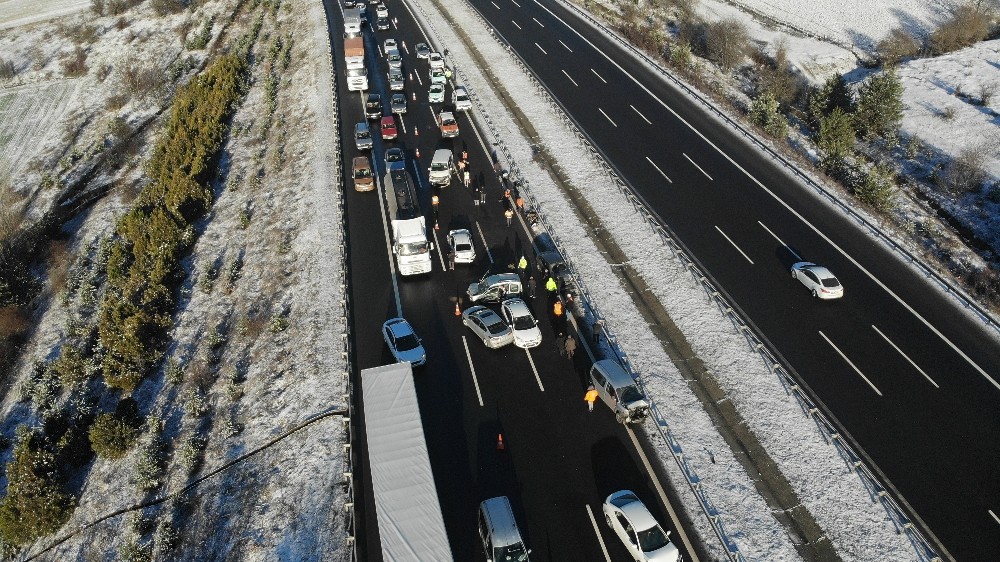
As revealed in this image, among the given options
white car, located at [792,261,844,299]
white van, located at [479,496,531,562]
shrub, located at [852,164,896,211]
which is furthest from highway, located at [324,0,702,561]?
shrub, located at [852,164,896,211]

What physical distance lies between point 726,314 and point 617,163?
768 inches

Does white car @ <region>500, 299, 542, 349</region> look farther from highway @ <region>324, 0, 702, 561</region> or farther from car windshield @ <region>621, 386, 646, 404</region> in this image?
car windshield @ <region>621, 386, 646, 404</region>

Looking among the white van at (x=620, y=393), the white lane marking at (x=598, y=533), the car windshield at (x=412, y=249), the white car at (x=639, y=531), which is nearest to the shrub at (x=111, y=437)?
the car windshield at (x=412, y=249)

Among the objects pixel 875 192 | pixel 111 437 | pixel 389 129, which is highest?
pixel 389 129

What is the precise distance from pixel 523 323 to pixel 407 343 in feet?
19.9

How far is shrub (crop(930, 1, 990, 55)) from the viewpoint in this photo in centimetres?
6769

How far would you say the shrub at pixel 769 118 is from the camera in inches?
2121

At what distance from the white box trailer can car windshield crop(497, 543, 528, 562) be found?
1930mm

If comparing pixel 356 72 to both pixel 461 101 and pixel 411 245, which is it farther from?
pixel 411 245

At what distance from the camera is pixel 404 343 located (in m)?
31.6

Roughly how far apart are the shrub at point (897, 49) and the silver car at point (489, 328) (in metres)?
58.6

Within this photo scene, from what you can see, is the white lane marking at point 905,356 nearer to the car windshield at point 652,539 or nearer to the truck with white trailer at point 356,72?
the car windshield at point 652,539

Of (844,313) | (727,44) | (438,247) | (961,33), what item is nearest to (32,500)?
(438,247)

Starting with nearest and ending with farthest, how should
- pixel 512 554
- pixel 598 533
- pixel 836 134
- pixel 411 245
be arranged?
pixel 512 554, pixel 598 533, pixel 411 245, pixel 836 134
